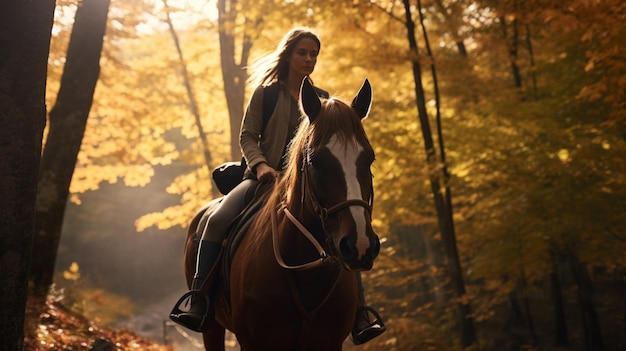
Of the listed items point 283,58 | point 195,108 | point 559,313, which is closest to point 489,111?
point 559,313

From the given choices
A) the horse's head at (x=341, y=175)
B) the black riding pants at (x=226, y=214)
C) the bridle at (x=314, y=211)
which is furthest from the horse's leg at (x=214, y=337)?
the horse's head at (x=341, y=175)

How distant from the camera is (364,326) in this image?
4.26m

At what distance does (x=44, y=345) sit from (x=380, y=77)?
9101mm

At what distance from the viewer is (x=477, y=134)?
1177cm

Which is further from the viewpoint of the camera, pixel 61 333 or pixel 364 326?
pixel 61 333

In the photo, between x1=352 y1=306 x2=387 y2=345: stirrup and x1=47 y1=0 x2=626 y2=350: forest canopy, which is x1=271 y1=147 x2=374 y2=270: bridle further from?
x1=47 y1=0 x2=626 y2=350: forest canopy

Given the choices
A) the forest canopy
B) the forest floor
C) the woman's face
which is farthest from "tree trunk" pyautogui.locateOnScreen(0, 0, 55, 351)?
the forest canopy

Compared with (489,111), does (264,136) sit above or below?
below

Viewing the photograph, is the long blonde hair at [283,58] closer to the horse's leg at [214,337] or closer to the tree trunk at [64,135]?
the horse's leg at [214,337]

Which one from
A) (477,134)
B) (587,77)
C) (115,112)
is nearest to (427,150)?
(477,134)

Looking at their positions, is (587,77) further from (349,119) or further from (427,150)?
(349,119)

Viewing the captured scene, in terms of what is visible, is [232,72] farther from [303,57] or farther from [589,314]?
[303,57]

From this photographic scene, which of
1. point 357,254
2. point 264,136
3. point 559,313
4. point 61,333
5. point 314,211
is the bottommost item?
point 559,313

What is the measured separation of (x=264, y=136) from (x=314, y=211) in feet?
4.43
